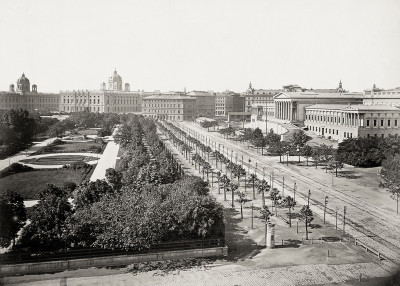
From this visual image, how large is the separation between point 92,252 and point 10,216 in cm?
557

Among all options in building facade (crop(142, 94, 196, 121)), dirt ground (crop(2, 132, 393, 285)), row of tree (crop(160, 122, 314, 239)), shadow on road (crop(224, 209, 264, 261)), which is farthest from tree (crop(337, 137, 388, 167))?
building facade (crop(142, 94, 196, 121))

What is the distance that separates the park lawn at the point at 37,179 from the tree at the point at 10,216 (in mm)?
12964

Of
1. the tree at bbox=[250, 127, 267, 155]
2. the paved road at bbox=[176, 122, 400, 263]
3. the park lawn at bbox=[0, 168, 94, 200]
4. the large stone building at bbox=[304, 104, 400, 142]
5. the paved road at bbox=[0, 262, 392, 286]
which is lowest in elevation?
the paved road at bbox=[0, 262, 392, 286]

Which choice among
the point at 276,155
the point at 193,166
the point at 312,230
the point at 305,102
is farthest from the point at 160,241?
the point at 305,102

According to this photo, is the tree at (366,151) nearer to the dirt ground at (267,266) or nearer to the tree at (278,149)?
Answer: the tree at (278,149)

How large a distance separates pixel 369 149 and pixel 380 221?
26180mm

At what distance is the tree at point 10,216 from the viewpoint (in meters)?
23.8

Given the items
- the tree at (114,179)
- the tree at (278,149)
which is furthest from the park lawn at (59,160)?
the tree at (278,149)

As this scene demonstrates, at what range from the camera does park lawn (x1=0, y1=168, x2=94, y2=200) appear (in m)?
40.6

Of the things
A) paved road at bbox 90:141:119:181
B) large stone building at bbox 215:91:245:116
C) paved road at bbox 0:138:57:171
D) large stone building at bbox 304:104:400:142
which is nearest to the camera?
paved road at bbox 90:141:119:181

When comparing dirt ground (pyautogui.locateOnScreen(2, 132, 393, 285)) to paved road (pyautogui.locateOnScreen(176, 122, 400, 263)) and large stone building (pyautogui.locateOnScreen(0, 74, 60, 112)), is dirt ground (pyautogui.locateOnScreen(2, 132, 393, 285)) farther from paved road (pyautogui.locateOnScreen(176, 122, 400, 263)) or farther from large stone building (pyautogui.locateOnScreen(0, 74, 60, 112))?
large stone building (pyautogui.locateOnScreen(0, 74, 60, 112))

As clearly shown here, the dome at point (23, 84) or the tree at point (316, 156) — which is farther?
the dome at point (23, 84)

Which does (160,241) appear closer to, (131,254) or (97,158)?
(131,254)

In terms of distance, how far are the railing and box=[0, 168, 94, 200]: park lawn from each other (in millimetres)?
15391
